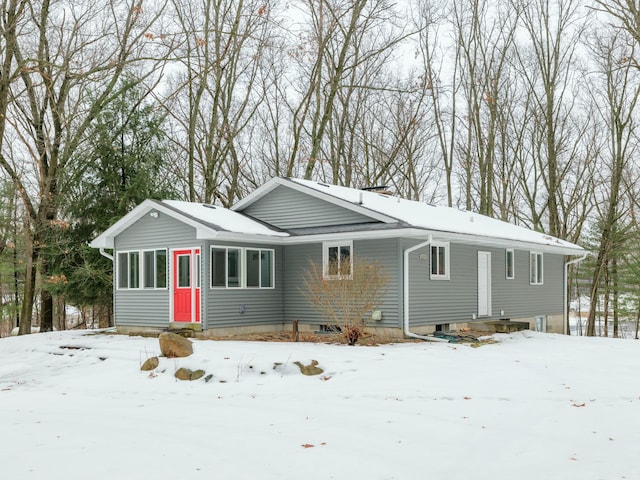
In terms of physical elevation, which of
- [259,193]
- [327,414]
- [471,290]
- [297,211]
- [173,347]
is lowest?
[327,414]

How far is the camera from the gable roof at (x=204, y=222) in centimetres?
1666

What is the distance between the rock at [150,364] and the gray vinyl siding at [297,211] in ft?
21.7

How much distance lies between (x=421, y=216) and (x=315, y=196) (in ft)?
9.58

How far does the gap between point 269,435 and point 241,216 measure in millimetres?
12052

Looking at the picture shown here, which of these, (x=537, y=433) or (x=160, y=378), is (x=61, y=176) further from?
(x=537, y=433)

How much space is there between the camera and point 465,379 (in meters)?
11.0

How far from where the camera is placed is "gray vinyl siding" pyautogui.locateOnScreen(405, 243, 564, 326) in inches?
675

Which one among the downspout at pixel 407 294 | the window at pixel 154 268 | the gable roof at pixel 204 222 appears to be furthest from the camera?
the window at pixel 154 268

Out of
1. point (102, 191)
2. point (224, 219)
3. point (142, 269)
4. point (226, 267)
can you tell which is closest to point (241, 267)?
point (226, 267)

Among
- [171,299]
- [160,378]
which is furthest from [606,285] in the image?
[160,378]

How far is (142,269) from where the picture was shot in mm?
18594

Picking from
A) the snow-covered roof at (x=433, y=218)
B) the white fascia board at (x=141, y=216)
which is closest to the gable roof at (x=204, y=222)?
the white fascia board at (x=141, y=216)

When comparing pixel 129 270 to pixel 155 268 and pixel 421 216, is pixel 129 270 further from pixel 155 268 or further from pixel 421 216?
pixel 421 216

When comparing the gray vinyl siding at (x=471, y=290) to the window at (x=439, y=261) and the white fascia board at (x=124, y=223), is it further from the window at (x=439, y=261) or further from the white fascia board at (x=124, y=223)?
the white fascia board at (x=124, y=223)
